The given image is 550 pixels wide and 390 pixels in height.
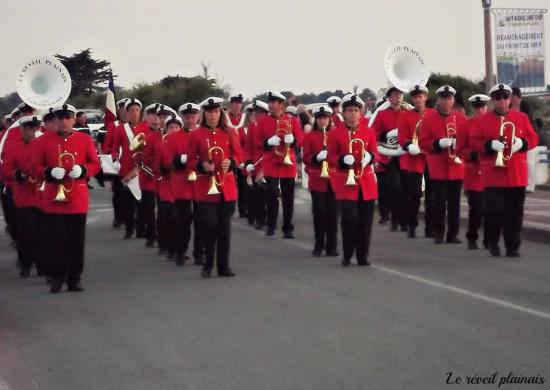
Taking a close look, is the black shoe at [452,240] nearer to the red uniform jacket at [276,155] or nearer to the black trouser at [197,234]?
the red uniform jacket at [276,155]

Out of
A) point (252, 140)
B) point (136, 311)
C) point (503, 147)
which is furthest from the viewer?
point (252, 140)

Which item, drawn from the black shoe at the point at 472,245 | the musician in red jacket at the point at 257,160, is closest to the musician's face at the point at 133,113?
the musician in red jacket at the point at 257,160

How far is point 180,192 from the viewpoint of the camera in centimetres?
1603

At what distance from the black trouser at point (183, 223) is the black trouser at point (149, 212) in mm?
2073

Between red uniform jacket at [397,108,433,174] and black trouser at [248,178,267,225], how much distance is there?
9.06ft

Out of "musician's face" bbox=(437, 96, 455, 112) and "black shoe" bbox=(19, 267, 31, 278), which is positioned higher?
"musician's face" bbox=(437, 96, 455, 112)

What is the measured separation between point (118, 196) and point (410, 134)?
585cm

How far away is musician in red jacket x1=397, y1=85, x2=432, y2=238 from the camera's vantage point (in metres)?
17.8

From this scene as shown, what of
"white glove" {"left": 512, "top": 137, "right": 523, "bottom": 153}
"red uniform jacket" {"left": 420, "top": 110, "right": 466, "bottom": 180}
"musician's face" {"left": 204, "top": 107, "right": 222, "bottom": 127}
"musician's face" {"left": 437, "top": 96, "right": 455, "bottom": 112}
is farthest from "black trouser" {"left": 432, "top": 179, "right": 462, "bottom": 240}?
"musician's face" {"left": 204, "top": 107, "right": 222, "bottom": 127}

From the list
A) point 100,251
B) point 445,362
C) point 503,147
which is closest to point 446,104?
point 503,147

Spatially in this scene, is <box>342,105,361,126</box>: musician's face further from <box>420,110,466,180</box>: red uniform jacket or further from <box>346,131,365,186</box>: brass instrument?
<box>420,110,466,180</box>: red uniform jacket

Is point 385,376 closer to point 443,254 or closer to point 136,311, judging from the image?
point 136,311

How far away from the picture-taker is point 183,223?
53.6 ft

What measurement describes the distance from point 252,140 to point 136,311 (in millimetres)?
7703
